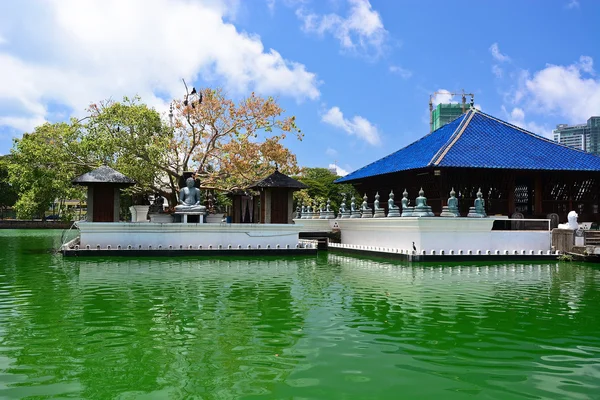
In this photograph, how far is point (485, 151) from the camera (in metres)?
26.5

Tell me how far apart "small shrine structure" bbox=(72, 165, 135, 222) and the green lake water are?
8.20m

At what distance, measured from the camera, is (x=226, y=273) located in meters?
15.9

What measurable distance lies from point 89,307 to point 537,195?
24.0 meters

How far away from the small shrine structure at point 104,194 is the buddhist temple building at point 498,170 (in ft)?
43.7

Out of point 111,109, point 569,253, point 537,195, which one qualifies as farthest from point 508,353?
point 111,109

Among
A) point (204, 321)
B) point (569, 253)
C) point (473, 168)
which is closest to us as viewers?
point (204, 321)

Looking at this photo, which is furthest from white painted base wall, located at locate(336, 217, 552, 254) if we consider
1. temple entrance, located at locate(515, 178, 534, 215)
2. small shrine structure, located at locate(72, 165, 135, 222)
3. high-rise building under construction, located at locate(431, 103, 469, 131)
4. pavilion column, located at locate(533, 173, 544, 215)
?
high-rise building under construction, located at locate(431, 103, 469, 131)

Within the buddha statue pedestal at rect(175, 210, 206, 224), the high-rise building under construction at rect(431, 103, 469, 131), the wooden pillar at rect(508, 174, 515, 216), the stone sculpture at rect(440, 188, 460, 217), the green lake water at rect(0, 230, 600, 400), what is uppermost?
the high-rise building under construction at rect(431, 103, 469, 131)

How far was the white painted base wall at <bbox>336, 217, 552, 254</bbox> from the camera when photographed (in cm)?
2122

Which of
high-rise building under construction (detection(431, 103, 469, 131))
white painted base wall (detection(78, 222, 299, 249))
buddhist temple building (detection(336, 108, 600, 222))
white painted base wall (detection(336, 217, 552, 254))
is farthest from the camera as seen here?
high-rise building under construction (detection(431, 103, 469, 131))

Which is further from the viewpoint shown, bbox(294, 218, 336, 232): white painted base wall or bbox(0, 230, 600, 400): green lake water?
bbox(294, 218, 336, 232): white painted base wall

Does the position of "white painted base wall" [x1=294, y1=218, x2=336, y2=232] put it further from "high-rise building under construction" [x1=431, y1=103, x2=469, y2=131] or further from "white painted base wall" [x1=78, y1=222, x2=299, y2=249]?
"high-rise building under construction" [x1=431, y1=103, x2=469, y2=131]

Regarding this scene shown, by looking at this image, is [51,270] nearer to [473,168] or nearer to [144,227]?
[144,227]

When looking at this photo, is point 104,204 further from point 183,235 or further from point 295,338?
point 295,338
